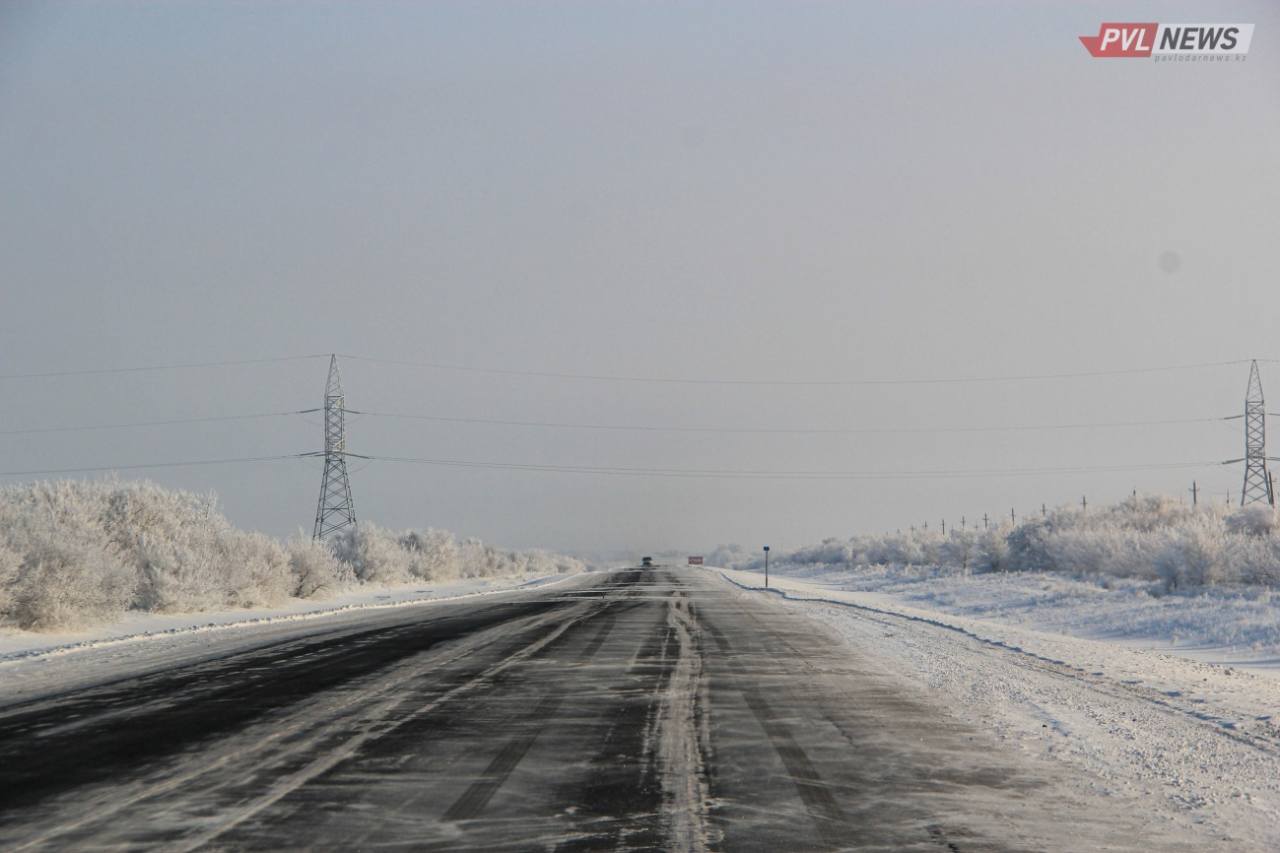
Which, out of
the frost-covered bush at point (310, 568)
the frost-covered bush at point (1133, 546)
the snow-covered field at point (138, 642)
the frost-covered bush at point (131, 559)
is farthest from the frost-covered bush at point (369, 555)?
the frost-covered bush at point (1133, 546)

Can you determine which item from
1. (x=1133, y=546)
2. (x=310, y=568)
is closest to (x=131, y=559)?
(x=310, y=568)

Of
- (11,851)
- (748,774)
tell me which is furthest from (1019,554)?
(11,851)

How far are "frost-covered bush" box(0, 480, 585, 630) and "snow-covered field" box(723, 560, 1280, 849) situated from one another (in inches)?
645

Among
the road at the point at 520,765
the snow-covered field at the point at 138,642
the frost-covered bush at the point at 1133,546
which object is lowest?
the snow-covered field at the point at 138,642

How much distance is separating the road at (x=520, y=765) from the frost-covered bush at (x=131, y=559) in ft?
29.4

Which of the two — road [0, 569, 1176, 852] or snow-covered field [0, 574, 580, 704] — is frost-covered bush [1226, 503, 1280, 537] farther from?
road [0, 569, 1176, 852]

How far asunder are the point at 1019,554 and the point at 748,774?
49103mm

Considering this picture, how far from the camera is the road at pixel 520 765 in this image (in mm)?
6539

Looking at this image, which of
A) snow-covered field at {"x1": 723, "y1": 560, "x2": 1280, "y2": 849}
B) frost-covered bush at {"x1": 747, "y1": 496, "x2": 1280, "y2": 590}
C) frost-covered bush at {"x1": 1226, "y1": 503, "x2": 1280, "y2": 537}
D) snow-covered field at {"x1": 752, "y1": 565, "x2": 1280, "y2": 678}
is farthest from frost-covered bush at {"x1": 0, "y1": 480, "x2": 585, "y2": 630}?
frost-covered bush at {"x1": 1226, "y1": 503, "x2": 1280, "y2": 537}

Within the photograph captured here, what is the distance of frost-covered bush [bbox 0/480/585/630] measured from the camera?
22812mm

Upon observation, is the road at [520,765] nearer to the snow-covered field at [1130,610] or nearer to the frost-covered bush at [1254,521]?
the snow-covered field at [1130,610]

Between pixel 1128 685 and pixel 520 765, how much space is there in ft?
30.7

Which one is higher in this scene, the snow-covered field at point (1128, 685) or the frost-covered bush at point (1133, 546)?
the frost-covered bush at point (1133, 546)

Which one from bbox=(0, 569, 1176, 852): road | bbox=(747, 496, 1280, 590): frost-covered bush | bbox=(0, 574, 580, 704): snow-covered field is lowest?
bbox=(0, 574, 580, 704): snow-covered field
